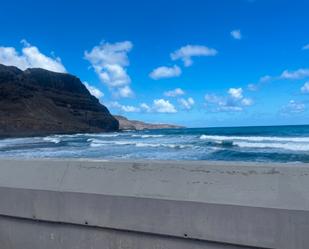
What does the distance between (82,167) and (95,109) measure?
12744cm

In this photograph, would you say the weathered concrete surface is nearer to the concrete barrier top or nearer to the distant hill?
the concrete barrier top

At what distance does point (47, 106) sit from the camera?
101 meters

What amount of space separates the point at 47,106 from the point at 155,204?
10226 cm

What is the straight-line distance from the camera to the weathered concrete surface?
8.44 ft

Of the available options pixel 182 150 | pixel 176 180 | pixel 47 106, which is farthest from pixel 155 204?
pixel 47 106

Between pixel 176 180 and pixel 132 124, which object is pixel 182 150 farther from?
pixel 132 124

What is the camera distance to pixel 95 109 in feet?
424

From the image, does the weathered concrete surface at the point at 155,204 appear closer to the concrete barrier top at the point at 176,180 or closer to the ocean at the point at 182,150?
the concrete barrier top at the point at 176,180

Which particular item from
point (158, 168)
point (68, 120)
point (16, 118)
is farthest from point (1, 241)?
point (68, 120)

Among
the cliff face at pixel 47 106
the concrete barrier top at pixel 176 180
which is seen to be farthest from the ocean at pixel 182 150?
the cliff face at pixel 47 106

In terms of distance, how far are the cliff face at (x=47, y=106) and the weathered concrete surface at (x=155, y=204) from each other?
7662cm

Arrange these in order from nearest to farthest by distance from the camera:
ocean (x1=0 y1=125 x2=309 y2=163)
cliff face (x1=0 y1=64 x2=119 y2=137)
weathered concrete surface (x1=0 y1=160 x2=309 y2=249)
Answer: weathered concrete surface (x1=0 y1=160 x2=309 y2=249)
ocean (x1=0 y1=125 x2=309 y2=163)
cliff face (x1=0 y1=64 x2=119 y2=137)

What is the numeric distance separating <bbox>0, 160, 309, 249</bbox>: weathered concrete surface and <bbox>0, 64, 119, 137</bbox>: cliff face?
76.6 meters

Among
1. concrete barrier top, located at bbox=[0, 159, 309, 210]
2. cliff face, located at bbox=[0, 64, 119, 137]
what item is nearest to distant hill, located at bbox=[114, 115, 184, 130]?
cliff face, located at bbox=[0, 64, 119, 137]
